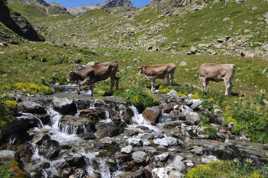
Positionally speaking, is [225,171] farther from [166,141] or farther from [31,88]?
[31,88]

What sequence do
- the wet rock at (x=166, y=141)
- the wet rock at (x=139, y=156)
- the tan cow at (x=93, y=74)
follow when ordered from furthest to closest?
the tan cow at (x=93, y=74) → the wet rock at (x=166, y=141) → the wet rock at (x=139, y=156)

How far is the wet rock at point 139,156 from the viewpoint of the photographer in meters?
19.4

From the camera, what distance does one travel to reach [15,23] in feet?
196

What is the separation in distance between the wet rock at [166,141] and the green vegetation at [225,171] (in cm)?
290

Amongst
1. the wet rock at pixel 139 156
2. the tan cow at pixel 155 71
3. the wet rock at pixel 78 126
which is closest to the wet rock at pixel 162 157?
the wet rock at pixel 139 156

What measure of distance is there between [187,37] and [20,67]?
3277cm

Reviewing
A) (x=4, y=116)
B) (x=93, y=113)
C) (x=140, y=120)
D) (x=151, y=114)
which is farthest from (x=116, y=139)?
(x=4, y=116)

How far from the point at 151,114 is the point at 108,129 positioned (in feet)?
10.9

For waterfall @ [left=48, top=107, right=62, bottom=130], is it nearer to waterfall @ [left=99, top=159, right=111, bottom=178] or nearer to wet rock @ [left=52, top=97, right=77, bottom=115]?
wet rock @ [left=52, top=97, right=77, bottom=115]

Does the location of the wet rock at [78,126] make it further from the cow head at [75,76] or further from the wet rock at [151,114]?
the cow head at [75,76]

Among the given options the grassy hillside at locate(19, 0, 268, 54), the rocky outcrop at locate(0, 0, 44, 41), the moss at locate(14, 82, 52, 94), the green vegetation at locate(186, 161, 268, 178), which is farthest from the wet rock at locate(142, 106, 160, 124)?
the rocky outcrop at locate(0, 0, 44, 41)

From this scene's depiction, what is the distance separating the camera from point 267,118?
2556cm

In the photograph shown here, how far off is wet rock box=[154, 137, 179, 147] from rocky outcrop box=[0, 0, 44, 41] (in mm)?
38243

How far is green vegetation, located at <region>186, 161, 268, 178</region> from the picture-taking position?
57.6 feet
